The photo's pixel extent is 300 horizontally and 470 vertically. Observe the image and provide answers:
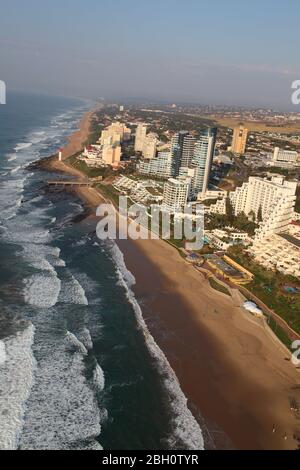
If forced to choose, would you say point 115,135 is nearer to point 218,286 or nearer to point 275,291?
point 218,286

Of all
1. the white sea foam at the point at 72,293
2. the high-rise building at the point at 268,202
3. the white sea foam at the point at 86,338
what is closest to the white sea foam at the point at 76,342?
the white sea foam at the point at 86,338

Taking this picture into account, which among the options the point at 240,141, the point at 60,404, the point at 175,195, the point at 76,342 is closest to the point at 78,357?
the point at 76,342

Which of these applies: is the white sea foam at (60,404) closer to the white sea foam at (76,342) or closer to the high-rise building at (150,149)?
the white sea foam at (76,342)

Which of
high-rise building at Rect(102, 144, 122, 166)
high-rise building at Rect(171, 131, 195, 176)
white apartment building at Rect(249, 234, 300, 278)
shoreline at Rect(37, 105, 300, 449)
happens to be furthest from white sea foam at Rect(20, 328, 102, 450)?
high-rise building at Rect(102, 144, 122, 166)

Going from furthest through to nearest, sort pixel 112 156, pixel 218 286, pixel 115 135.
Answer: pixel 115 135 < pixel 112 156 < pixel 218 286

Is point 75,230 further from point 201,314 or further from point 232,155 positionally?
point 232,155

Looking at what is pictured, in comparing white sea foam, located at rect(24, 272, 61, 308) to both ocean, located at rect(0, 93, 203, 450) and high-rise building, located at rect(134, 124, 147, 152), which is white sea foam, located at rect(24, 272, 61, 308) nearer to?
ocean, located at rect(0, 93, 203, 450)
